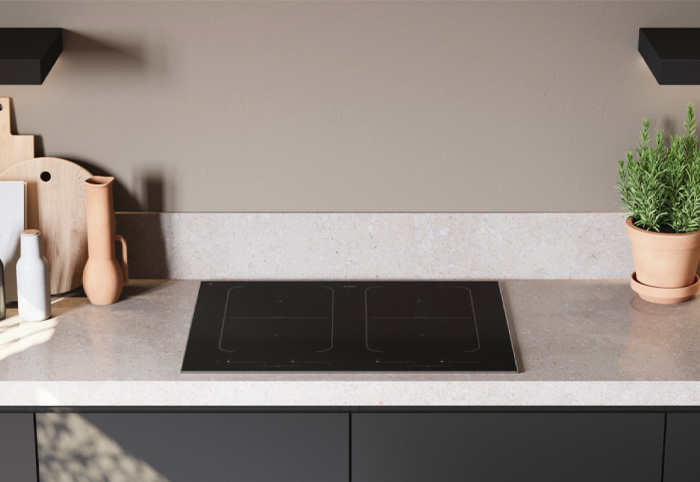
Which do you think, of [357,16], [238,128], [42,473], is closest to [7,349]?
[42,473]

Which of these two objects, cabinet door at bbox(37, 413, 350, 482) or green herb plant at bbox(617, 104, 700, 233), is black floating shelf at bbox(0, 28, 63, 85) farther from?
green herb plant at bbox(617, 104, 700, 233)

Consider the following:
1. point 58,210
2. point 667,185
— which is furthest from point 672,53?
point 58,210

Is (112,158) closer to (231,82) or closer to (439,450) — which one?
(231,82)

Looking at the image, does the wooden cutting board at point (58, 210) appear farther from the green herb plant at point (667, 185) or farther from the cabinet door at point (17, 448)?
the green herb plant at point (667, 185)

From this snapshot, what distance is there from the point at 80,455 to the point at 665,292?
4.47ft

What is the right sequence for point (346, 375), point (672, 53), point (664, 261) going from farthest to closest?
point (664, 261), point (672, 53), point (346, 375)

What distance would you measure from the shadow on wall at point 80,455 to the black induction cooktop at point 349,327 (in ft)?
0.75

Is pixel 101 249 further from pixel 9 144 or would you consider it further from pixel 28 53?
pixel 28 53

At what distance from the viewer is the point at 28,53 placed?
191cm

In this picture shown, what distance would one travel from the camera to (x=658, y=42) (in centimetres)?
202

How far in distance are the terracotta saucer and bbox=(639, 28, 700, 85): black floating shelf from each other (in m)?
0.49

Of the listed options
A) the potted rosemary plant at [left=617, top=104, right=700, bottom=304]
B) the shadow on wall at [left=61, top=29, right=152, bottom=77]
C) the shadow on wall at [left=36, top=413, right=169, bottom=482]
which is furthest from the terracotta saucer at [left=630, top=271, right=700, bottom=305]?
the shadow on wall at [left=61, top=29, right=152, bottom=77]

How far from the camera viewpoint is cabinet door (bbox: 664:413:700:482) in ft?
5.99

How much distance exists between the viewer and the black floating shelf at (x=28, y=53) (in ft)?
6.12
